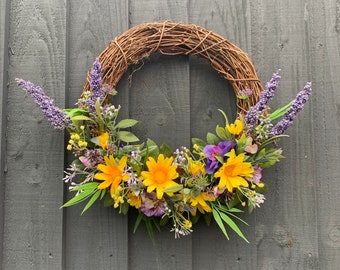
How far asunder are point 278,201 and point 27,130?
833 mm

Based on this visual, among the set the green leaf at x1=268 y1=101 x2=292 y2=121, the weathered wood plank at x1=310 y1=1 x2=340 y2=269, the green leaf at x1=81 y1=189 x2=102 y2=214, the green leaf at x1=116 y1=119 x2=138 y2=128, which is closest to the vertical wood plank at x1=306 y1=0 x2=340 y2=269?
the weathered wood plank at x1=310 y1=1 x2=340 y2=269

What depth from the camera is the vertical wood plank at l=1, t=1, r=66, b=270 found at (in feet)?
4.32

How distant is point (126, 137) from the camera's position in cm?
123

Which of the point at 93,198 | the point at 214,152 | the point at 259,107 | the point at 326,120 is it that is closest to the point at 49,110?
the point at 93,198

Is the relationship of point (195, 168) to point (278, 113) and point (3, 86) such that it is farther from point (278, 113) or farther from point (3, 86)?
point (3, 86)

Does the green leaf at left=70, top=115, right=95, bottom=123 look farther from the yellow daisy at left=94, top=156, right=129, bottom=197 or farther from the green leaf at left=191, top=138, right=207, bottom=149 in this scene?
the green leaf at left=191, top=138, right=207, bottom=149

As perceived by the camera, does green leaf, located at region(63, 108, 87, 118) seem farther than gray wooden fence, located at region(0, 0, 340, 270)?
No

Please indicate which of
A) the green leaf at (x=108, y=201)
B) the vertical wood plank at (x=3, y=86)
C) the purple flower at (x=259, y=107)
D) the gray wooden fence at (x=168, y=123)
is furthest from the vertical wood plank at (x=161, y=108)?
the vertical wood plank at (x=3, y=86)

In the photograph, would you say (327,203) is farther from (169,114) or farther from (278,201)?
(169,114)

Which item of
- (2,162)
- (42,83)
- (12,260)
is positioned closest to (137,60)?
(42,83)

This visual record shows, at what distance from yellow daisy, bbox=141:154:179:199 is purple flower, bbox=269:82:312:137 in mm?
305

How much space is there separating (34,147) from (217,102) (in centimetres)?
61

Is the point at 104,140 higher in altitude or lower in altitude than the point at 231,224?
higher

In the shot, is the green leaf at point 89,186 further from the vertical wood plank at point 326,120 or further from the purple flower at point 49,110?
the vertical wood plank at point 326,120
